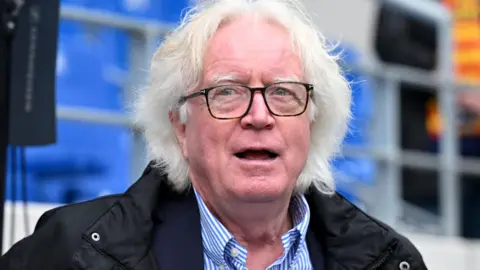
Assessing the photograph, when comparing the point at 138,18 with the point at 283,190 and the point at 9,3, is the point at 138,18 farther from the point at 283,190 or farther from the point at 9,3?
the point at 283,190

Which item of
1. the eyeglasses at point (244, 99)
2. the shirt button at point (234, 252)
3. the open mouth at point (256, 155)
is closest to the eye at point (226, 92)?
the eyeglasses at point (244, 99)

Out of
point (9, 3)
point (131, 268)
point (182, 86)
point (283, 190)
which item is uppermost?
point (9, 3)

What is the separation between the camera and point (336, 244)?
2396 mm

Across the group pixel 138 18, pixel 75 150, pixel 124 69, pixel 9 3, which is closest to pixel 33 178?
pixel 75 150

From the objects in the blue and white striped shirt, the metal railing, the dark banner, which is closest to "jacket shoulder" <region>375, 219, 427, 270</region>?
the blue and white striped shirt

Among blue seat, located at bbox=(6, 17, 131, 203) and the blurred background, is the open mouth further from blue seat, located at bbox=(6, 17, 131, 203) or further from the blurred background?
blue seat, located at bbox=(6, 17, 131, 203)

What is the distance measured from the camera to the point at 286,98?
223cm

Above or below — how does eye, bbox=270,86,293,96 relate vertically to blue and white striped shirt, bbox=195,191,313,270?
above

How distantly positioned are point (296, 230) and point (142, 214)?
379 millimetres

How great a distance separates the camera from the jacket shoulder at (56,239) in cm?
213

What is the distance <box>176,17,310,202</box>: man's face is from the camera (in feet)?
7.13

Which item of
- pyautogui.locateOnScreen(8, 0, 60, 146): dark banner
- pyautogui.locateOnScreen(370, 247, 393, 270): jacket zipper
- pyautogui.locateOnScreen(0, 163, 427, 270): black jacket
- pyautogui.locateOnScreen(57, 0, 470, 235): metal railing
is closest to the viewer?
pyautogui.locateOnScreen(0, 163, 427, 270): black jacket

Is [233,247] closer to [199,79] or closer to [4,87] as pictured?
[199,79]

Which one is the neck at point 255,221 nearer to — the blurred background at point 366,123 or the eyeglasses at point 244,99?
the eyeglasses at point 244,99
